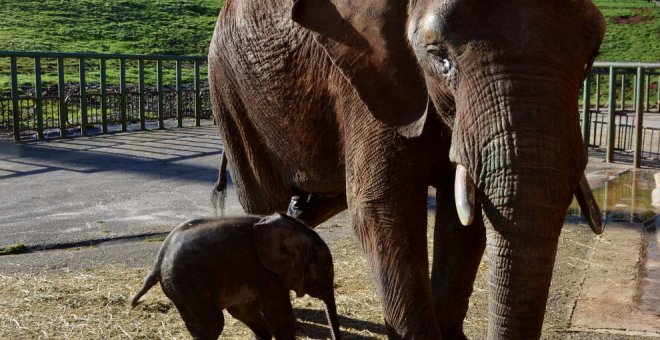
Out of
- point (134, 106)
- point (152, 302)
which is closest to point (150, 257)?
point (152, 302)

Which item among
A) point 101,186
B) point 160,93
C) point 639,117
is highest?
→ point 639,117

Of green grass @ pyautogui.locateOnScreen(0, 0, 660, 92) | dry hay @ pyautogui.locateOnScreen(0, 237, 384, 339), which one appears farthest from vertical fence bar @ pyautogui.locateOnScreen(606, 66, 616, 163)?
green grass @ pyautogui.locateOnScreen(0, 0, 660, 92)

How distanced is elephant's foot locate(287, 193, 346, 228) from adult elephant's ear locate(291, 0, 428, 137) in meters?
1.76

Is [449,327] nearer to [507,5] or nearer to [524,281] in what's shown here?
[524,281]

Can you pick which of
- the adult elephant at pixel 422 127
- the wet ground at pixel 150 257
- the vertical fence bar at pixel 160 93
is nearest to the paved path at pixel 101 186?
the wet ground at pixel 150 257

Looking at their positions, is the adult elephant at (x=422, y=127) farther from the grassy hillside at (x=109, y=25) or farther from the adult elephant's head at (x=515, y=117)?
the grassy hillside at (x=109, y=25)

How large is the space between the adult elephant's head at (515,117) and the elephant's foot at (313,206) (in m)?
2.27

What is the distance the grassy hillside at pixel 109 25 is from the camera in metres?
37.0

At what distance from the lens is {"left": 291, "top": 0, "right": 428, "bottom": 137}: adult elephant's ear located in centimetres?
367

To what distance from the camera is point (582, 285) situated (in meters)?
6.75

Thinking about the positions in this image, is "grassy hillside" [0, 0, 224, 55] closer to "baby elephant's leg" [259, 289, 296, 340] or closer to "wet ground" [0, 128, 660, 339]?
"wet ground" [0, 128, 660, 339]

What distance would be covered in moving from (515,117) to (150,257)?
16.6 feet

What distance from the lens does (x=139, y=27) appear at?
4272 cm

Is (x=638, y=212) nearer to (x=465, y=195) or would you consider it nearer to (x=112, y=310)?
(x=112, y=310)
